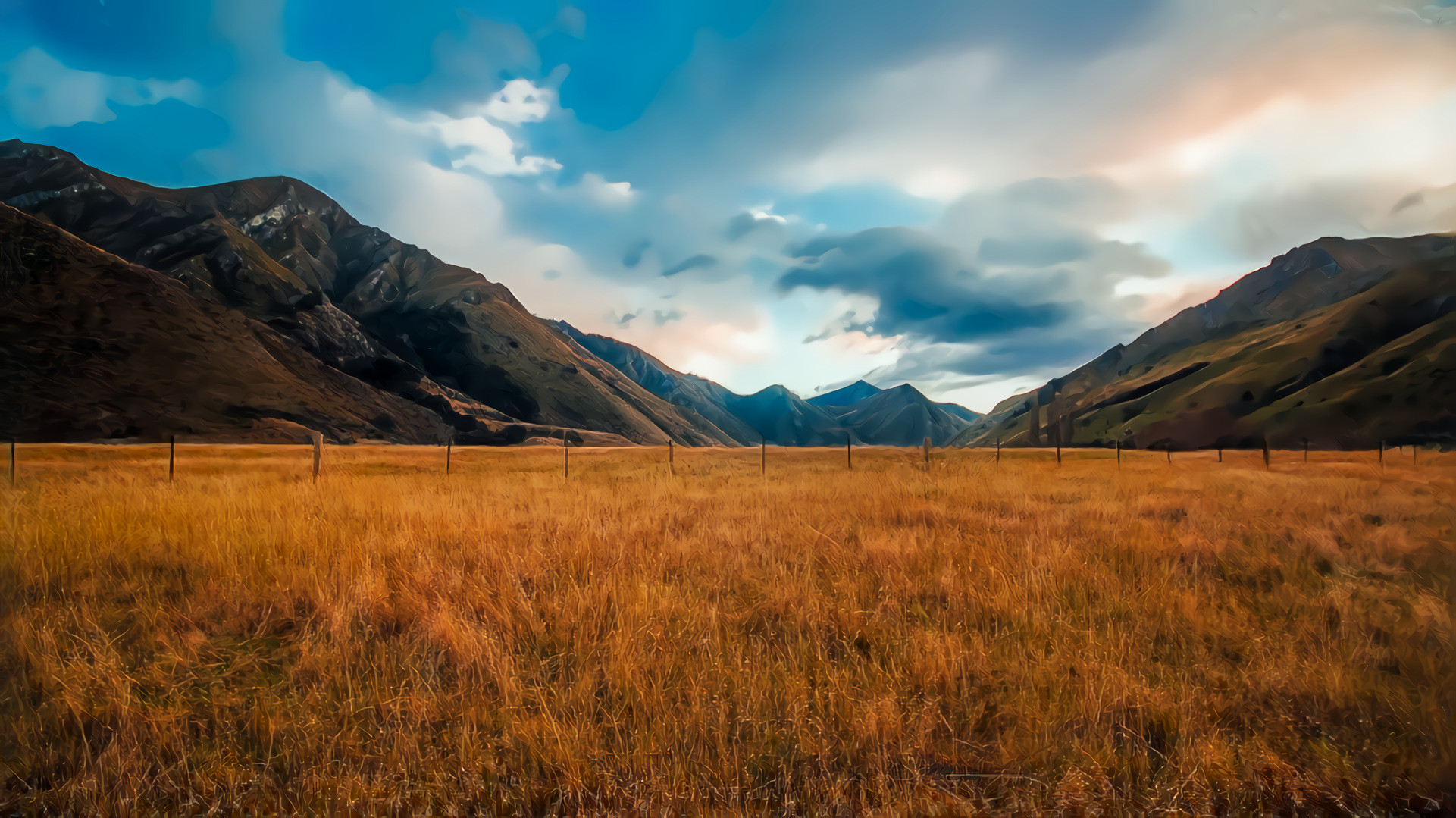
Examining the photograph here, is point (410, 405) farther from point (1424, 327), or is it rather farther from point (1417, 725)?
point (1424, 327)

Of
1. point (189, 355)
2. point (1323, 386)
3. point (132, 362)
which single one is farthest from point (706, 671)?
point (1323, 386)

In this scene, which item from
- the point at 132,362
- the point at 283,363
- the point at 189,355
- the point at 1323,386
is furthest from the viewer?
the point at 1323,386

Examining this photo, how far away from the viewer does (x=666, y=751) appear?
280 centimetres

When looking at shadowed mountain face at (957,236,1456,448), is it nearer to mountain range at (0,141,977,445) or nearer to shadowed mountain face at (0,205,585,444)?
mountain range at (0,141,977,445)

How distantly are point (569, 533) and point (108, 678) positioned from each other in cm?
480

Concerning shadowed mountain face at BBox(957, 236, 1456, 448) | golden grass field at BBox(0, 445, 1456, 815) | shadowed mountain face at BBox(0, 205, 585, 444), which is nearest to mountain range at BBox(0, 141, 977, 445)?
shadowed mountain face at BBox(0, 205, 585, 444)

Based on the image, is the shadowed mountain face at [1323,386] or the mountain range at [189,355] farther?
the shadowed mountain face at [1323,386]

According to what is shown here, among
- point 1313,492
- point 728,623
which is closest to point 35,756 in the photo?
point 728,623

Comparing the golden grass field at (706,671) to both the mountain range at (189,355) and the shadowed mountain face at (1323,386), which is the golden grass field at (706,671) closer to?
the mountain range at (189,355)

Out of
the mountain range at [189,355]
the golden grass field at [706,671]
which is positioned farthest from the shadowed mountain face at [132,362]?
the golden grass field at [706,671]

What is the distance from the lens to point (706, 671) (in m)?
3.57

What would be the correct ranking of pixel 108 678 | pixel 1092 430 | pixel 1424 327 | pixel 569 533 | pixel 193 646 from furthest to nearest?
pixel 1092 430, pixel 1424 327, pixel 569 533, pixel 193 646, pixel 108 678

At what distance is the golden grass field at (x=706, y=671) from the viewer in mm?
2654

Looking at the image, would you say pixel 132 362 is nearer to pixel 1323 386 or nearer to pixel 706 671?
pixel 706 671
